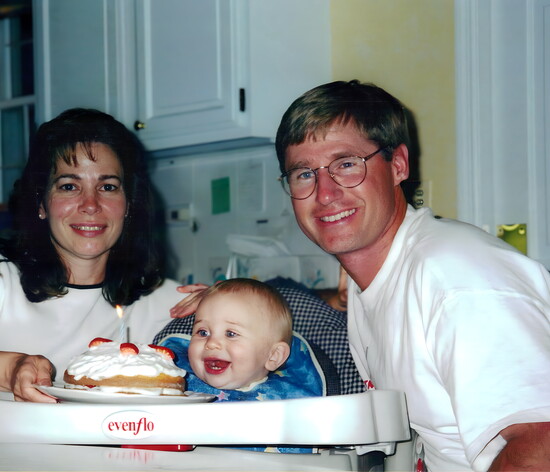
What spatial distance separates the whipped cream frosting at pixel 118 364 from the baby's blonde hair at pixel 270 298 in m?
0.17

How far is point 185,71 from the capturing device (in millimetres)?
1380

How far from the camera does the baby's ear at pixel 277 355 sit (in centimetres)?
90

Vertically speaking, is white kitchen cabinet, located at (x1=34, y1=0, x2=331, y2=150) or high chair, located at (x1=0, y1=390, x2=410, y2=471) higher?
white kitchen cabinet, located at (x1=34, y1=0, x2=331, y2=150)

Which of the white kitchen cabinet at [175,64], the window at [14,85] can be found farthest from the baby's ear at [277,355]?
the window at [14,85]

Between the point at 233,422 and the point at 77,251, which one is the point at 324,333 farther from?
the point at 77,251

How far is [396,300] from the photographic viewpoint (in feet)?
2.40

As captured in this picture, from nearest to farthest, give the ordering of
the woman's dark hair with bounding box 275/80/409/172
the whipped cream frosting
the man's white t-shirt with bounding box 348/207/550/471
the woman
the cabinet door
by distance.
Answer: the man's white t-shirt with bounding box 348/207/550/471
the whipped cream frosting
the woman's dark hair with bounding box 275/80/409/172
the woman
the cabinet door

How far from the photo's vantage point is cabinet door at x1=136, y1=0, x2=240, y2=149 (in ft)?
4.29

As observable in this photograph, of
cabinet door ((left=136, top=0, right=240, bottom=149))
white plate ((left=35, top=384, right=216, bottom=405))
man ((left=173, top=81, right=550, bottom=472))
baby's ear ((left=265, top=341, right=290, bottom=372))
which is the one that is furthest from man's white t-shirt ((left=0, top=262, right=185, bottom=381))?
cabinet door ((left=136, top=0, right=240, bottom=149))

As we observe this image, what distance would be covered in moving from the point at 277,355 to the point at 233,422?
283 mm

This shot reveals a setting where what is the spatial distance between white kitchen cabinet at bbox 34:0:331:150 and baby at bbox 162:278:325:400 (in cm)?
32

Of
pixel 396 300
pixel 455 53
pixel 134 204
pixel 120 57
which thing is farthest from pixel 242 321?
pixel 120 57

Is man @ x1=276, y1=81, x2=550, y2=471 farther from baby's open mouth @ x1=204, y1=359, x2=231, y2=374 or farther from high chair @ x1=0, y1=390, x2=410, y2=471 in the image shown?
baby's open mouth @ x1=204, y1=359, x2=231, y2=374

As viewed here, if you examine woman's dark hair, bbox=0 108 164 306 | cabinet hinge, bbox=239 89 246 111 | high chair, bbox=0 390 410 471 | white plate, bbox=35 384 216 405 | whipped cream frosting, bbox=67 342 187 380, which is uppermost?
cabinet hinge, bbox=239 89 246 111
